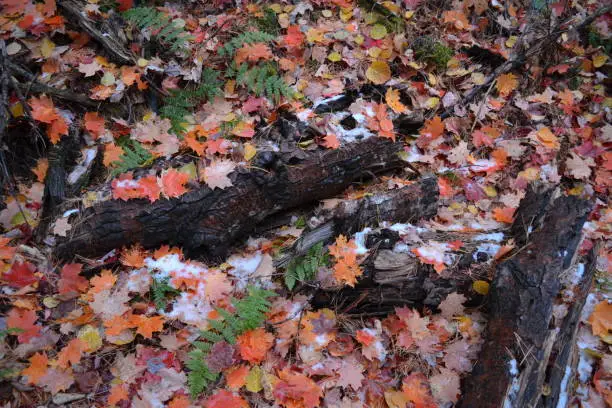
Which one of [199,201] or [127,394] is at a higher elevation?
[199,201]

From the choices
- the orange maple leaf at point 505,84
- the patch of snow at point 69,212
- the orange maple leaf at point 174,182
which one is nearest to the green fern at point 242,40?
the orange maple leaf at point 174,182

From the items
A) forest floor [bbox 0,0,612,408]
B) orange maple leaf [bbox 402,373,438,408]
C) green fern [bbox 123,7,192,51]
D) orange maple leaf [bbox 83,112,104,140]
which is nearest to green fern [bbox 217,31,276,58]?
forest floor [bbox 0,0,612,408]

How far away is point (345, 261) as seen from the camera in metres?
2.70

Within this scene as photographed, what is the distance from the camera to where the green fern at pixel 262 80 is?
12.6ft

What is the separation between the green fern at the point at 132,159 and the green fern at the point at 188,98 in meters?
0.39

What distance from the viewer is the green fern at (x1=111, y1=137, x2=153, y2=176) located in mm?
3232

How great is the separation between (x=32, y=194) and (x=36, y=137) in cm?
47

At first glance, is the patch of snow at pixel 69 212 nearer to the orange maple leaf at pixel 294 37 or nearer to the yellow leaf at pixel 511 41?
the orange maple leaf at pixel 294 37

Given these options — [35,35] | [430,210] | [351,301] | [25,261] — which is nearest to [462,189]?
[430,210]

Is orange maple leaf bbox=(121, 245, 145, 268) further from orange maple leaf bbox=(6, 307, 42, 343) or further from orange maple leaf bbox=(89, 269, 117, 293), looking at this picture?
orange maple leaf bbox=(6, 307, 42, 343)

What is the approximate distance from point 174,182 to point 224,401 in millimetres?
1567

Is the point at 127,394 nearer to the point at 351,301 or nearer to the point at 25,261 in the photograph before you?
the point at 25,261

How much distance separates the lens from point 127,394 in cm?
242

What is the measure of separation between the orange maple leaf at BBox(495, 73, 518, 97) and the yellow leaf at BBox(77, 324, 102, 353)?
14.9ft
